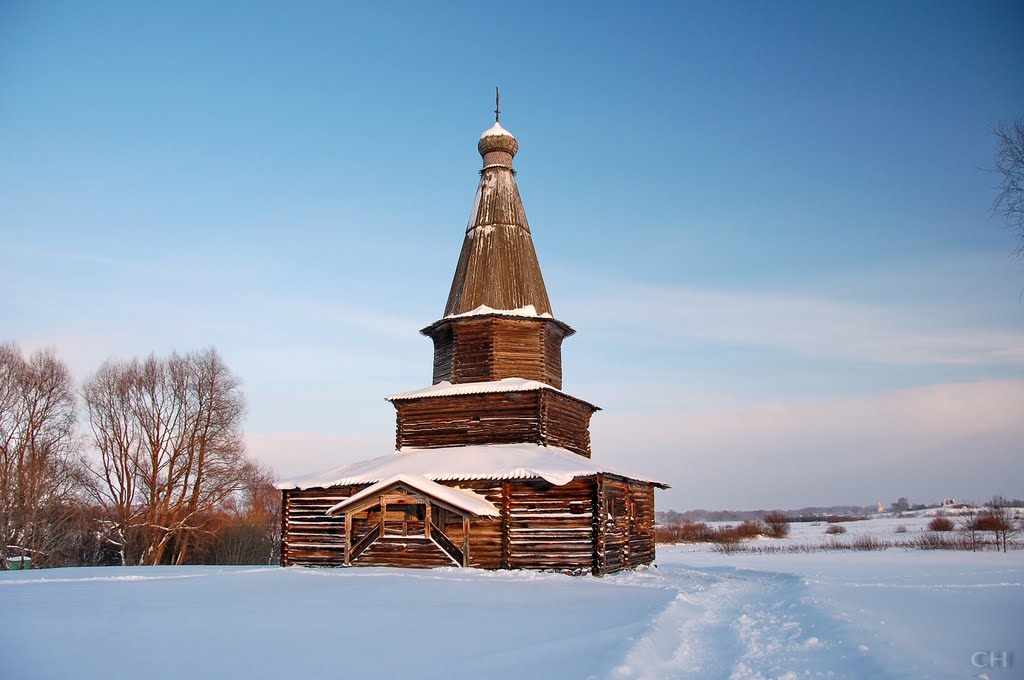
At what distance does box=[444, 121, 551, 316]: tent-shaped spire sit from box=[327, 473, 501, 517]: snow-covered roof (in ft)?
21.0

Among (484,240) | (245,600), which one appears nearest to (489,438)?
(484,240)

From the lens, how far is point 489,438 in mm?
22469

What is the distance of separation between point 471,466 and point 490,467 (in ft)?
2.08

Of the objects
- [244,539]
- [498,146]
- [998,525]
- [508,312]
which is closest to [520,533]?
[508,312]

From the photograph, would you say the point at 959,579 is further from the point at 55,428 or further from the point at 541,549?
the point at 55,428

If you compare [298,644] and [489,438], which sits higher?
[489,438]

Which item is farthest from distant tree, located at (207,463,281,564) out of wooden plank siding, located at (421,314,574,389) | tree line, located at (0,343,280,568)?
wooden plank siding, located at (421,314,574,389)

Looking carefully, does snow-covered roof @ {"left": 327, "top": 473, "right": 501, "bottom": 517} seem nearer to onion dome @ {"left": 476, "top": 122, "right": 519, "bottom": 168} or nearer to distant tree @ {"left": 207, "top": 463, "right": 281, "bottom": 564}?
onion dome @ {"left": 476, "top": 122, "right": 519, "bottom": 168}

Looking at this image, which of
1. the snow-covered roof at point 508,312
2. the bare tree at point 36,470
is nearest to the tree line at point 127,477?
the bare tree at point 36,470

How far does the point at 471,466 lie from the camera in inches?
798

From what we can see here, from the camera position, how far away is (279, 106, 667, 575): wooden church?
64.7 ft

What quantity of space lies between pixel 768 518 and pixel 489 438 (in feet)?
134

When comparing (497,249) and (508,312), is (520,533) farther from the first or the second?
(497,249)

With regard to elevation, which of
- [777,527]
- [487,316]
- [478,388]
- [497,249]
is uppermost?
[497,249]
